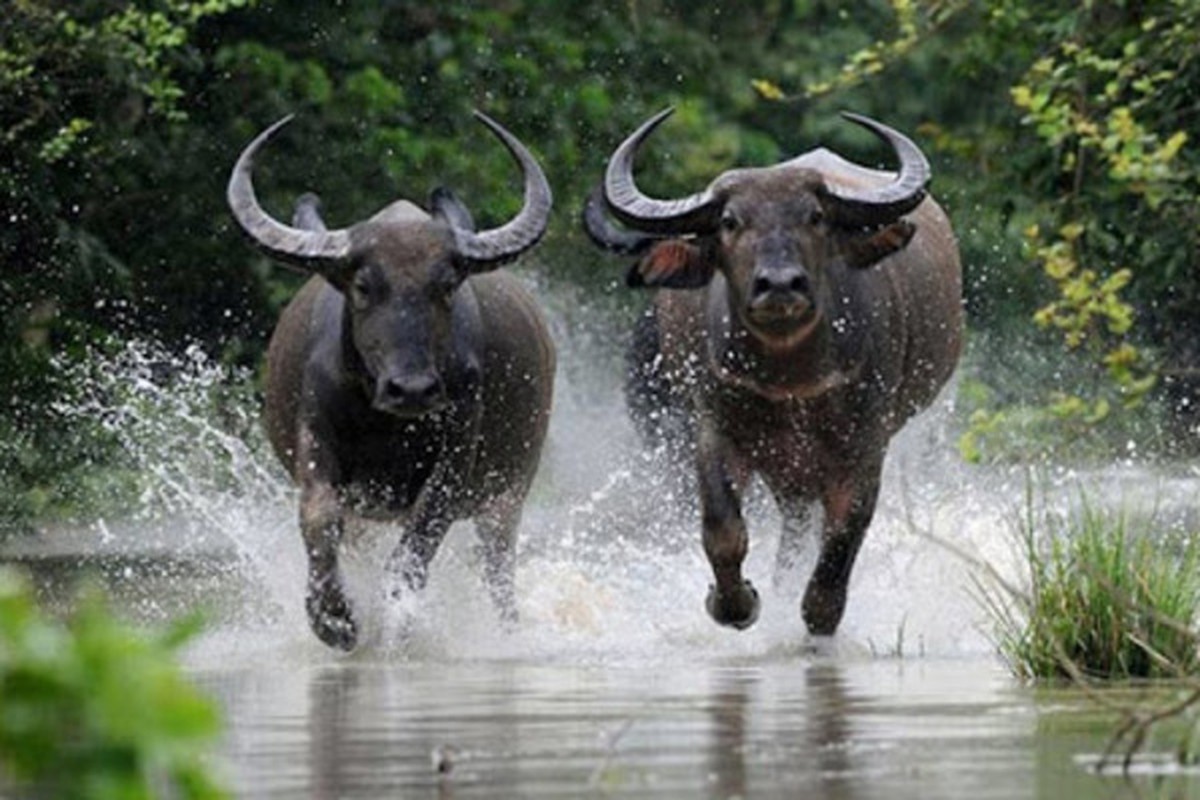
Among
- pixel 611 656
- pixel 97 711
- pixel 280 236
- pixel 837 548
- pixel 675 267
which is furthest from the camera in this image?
pixel 280 236

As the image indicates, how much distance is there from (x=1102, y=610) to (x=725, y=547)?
3284 millimetres

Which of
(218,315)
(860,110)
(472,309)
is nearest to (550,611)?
(472,309)

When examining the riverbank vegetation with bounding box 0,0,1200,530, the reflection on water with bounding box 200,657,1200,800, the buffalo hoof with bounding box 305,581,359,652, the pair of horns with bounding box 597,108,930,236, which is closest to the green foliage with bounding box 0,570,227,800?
the reflection on water with bounding box 200,657,1200,800

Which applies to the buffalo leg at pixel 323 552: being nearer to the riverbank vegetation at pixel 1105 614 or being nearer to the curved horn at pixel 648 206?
the curved horn at pixel 648 206

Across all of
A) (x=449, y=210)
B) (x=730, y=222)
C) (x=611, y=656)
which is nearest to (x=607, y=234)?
(x=449, y=210)

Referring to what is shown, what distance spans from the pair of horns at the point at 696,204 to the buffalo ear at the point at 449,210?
479mm

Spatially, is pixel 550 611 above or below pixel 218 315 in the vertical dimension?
Result: below

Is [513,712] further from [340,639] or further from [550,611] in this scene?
[550,611]

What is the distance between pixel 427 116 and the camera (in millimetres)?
23172

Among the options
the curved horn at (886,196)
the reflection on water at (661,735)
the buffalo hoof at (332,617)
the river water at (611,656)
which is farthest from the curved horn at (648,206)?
the reflection on water at (661,735)

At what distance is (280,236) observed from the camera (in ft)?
42.1

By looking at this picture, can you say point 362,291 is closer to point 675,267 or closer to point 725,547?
point 675,267

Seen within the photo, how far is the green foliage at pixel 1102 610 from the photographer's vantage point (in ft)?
27.8

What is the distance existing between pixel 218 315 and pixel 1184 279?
5933 millimetres
